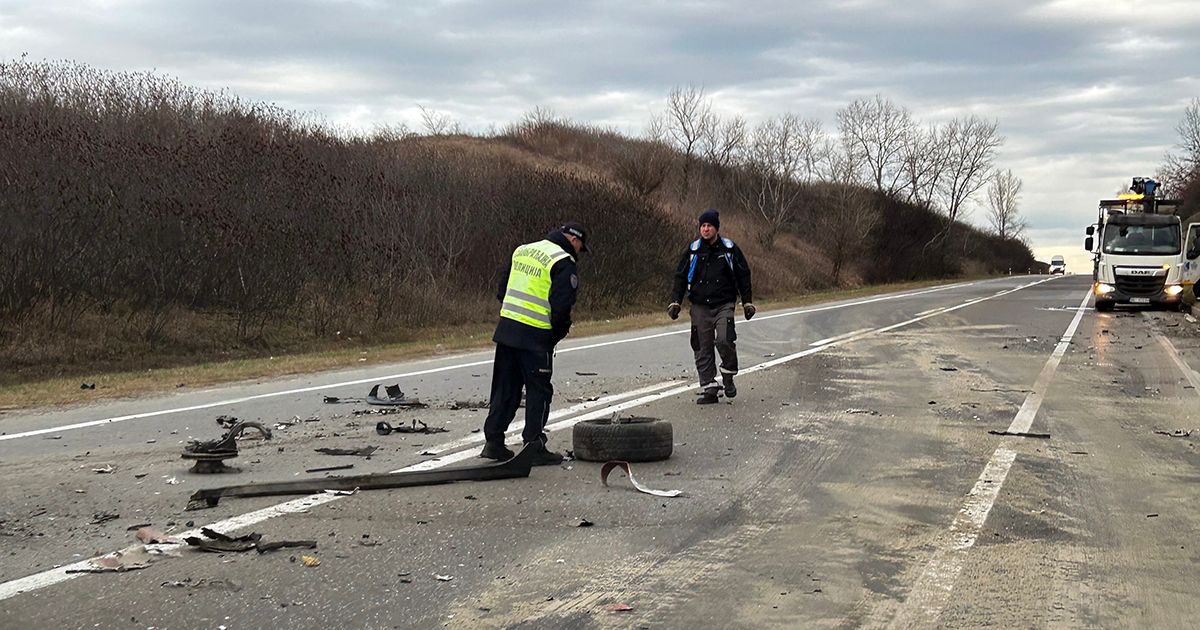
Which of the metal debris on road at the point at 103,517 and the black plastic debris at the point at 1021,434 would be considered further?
the black plastic debris at the point at 1021,434

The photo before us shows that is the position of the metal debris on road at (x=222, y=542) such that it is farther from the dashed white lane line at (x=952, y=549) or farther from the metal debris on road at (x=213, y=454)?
the dashed white lane line at (x=952, y=549)

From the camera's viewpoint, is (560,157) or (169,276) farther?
(560,157)

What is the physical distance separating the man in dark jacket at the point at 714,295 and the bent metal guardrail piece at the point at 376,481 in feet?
13.9

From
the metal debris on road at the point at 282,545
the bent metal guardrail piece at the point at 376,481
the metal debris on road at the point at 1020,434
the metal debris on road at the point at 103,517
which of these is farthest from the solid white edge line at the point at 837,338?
the metal debris on road at the point at 282,545

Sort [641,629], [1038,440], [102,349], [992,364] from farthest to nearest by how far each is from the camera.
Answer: [102,349] < [992,364] < [1038,440] < [641,629]

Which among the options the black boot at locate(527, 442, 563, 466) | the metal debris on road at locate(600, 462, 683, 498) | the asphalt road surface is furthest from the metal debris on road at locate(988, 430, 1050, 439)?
the black boot at locate(527, 442, 563, 466)

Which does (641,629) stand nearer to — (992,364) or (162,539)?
(162,539)

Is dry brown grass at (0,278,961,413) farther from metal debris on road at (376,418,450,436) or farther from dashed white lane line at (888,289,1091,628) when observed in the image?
dashed white lane line at (888,289,1091,628)

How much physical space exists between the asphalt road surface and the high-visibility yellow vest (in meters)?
1.08

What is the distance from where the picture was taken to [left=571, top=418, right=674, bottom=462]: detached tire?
8.02 metres

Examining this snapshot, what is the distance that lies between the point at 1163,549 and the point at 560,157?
6349cm

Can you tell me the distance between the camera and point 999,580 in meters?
5.24

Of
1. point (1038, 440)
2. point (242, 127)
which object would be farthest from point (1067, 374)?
point (242, 127)

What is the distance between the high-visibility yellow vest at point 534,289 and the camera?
8.02 m
